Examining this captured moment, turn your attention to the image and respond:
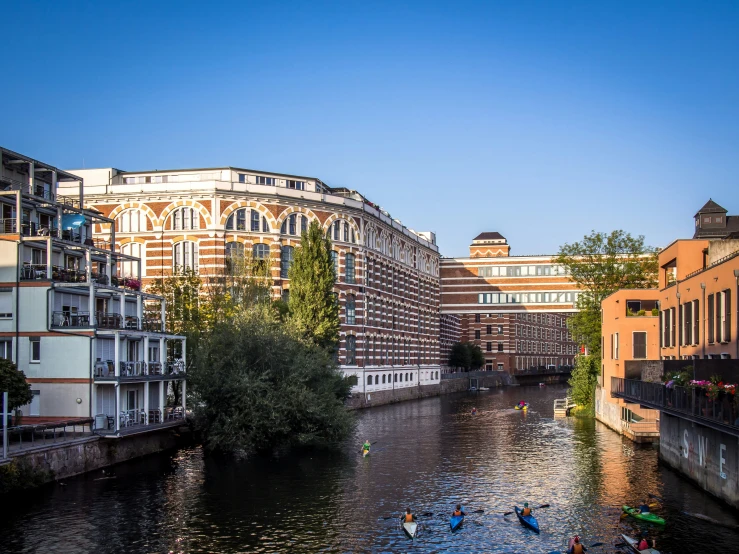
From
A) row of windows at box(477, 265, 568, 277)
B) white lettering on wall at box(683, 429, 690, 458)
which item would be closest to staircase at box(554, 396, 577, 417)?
row of windows at box(477, 265, 568, 277)

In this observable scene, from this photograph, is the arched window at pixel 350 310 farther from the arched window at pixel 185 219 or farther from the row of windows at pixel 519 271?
the row of windows at pixel 519 271

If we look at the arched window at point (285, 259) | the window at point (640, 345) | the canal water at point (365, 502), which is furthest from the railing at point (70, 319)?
the window at point (640, 345)

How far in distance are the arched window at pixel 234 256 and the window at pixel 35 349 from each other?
90.1ft

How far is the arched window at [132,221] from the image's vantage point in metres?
80.4

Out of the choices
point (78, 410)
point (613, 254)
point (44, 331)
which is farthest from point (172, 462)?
point (613, 254)

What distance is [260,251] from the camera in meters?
81.6

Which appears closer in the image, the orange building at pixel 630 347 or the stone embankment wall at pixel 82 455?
the stone embankment wall at pixel 82 455

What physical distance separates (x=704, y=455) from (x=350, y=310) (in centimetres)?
5563

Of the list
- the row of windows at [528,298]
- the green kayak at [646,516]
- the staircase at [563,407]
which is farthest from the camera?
the row of windows at [528,298]

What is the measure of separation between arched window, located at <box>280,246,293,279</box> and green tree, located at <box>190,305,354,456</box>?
26.8 m

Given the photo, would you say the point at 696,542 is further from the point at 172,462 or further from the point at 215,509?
the point at 172,462

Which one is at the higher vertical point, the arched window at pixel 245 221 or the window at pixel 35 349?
the arched window at pixel 245 221

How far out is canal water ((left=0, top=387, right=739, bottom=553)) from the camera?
102 ft

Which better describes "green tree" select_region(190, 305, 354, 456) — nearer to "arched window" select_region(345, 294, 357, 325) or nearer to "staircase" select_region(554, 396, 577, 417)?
"arched window" select_region(345, 294, 357, 325)
